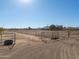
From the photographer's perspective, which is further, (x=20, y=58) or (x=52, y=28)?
(x=52, y=28)

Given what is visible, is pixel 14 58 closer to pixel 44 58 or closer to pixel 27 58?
pixel 27 58

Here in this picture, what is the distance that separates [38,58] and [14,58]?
7.65 feet

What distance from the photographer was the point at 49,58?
48.0 ft

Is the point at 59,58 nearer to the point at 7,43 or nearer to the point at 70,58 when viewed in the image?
the point at 70,58

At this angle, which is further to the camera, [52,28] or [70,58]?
[52,28]

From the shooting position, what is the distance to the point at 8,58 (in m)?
14.7

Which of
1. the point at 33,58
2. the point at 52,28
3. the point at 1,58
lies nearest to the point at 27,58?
the point at 33,58

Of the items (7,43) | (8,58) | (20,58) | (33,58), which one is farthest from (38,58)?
(7,43)

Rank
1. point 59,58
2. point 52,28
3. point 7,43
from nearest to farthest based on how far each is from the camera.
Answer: point 59,58 → point 7,43 → point 52,28

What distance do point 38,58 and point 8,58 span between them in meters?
2.92

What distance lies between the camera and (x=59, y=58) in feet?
47.4

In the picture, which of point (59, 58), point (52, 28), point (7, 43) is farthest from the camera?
point (52, 28)

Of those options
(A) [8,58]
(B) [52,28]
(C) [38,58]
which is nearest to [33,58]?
(C) [38,58]

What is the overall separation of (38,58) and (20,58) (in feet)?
5.72
